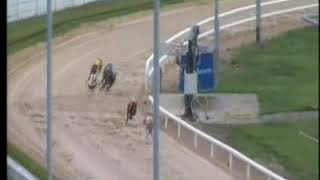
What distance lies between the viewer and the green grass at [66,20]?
613cm

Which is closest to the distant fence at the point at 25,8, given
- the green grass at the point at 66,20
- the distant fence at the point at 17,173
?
the green grass at the point at 66,20

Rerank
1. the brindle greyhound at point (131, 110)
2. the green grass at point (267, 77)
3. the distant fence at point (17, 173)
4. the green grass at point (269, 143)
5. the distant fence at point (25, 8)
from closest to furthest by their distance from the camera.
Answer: the distant fence at point (17, 173) < the green grass at point (269, 143) < the green grass at point (267, 77) < the brindle greyhound at point (131, 110) < the distant fence at point (25, 8)

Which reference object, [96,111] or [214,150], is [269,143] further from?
[96,111]

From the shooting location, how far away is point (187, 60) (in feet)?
18.1

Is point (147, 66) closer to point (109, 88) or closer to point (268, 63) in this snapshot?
point (109, 88)

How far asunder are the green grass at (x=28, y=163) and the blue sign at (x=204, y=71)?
3.60 ft

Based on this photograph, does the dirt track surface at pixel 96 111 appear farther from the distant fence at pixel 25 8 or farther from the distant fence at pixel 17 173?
the distant fence at pixel 25 8

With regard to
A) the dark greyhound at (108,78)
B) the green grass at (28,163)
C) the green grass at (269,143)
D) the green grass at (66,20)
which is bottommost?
the green grass at (28,163)

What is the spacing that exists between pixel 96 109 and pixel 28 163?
1.45 meters

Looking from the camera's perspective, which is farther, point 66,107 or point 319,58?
point 66,107

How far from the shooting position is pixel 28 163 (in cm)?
469

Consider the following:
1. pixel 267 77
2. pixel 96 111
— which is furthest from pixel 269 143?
pixel 96 111
